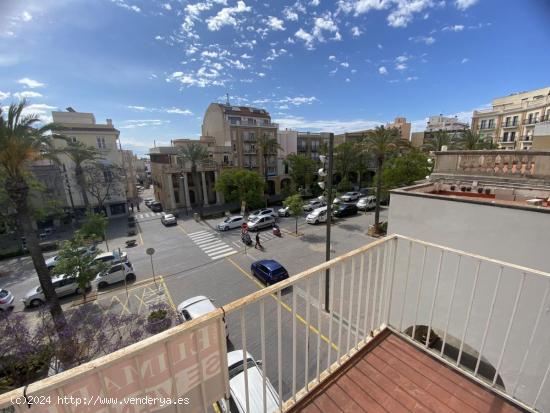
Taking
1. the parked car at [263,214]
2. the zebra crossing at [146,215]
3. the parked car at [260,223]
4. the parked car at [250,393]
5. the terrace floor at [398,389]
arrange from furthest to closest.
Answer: the zebra crossing at [146,215]
the parked car at [263,214]
the parked car at [260,223]
the parked car at [250,393]
the terrace floor at [398,389]

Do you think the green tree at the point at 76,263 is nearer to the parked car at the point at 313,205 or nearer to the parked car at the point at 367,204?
the parked car at the point at 313,205

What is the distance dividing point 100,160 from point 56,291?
19.7 meters

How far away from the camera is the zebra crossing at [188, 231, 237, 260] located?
58.4 ft

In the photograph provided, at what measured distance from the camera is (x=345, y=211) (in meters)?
25.9

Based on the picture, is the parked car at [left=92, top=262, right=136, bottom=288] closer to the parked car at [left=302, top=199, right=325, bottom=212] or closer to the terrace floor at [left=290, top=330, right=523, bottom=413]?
the terrace floor at [left=290, top=330, right=523, bottom=413]

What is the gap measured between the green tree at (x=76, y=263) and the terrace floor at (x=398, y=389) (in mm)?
12562

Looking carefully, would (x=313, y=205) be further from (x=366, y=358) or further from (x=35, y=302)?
(x=366, y=358)

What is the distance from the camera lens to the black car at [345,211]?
986 inches

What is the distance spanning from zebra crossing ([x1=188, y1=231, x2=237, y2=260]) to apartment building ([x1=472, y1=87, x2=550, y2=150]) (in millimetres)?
40574

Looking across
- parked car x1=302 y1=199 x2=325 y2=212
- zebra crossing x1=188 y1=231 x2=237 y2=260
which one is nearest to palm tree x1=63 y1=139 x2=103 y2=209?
zebra crossing x1=188 y1=231 x2=237 y2=260

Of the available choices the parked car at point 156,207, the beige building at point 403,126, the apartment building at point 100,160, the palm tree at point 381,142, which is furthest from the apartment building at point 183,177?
the beige building at point 403,126

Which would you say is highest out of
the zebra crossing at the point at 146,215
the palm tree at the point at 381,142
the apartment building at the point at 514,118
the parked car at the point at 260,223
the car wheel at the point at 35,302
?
the apartment building at the point at 514,118

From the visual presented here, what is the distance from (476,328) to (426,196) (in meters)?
3.49

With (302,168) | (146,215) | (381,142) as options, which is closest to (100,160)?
(146,215)
